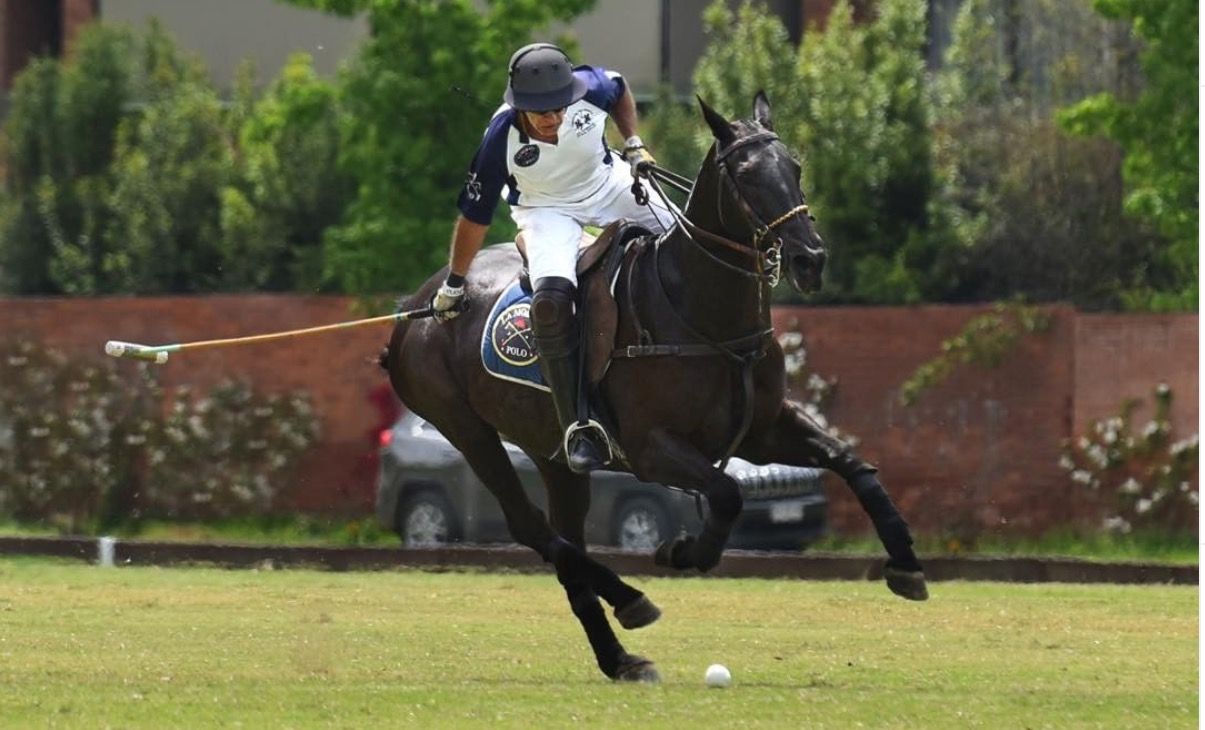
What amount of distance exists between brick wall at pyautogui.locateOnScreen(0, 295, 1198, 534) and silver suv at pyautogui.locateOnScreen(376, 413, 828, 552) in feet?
4.48

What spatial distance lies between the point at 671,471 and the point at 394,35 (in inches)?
650

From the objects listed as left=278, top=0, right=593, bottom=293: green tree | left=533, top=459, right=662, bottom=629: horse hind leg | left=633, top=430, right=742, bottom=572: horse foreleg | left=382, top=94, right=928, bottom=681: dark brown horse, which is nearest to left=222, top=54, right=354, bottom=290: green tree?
left=278, top=0, right=593, bottom=293: green tree

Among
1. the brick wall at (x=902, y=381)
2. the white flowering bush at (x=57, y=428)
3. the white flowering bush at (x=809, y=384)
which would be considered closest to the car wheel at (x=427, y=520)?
the brick wall at (x=902, y=381)

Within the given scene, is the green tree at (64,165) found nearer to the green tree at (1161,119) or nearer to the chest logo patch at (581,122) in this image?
the green tree at (1161,119)

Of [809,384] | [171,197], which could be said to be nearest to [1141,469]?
[809,384]

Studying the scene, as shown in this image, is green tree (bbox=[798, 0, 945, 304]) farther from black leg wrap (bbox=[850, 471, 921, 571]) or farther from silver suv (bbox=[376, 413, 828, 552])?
black leg wrap (bbox=[850, 471, 921, 571])

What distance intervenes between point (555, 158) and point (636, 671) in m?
2.14

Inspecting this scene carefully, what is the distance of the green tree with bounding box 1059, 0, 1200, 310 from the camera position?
2417 cm

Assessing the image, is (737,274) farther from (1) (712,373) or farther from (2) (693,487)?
Result: (2) (693,487)

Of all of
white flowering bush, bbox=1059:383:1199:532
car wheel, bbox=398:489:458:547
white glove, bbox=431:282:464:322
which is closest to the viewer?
white glove, bbox=431:282:464:322

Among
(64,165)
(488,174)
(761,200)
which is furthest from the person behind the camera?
(64,165)

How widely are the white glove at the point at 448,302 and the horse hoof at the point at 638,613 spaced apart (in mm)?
1658

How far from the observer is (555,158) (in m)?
11.2

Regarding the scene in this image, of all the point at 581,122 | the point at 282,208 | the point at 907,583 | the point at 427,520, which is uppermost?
the point at 581,122
